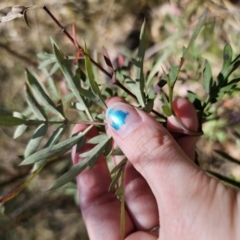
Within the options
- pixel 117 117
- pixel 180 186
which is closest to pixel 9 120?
pixel 117 117

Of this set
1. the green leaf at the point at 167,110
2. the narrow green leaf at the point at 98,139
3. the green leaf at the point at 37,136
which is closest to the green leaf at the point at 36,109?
the green leaf at the point at 37,136

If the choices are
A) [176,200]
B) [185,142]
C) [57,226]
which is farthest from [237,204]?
[57,226]

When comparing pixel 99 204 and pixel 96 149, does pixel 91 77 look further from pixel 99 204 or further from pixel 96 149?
pixel 99 204

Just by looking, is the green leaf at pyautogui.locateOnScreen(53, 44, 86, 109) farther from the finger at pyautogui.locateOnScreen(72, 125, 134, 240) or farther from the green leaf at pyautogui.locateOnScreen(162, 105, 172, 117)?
the finger at pyautogui.locateOnScreen(72, 125, 134, 240)

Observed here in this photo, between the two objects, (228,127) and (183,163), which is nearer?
(183,163)

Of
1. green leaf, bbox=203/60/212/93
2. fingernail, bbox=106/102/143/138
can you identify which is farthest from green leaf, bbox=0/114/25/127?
green leaf, bbox=203/60/212/93

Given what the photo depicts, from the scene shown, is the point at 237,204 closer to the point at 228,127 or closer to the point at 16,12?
the point at 16,12

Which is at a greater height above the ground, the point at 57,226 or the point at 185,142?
the point at 185,142

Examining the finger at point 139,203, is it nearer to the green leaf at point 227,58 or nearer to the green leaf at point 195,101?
the green leaf at point 195,101

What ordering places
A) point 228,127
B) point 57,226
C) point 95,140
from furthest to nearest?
point 57,226 < point 228,127 < point 95,140
